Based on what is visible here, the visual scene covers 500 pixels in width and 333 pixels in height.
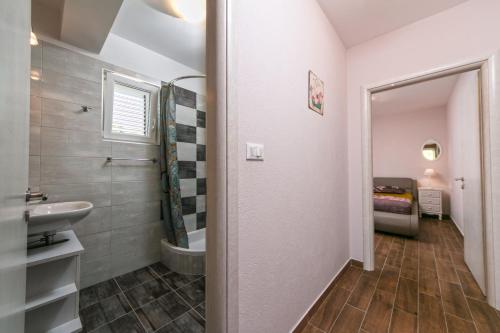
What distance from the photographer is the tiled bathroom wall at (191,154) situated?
251cm

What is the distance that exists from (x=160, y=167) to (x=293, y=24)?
6.56 ft

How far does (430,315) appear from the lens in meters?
1.41

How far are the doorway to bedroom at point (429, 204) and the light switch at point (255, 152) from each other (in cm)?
147

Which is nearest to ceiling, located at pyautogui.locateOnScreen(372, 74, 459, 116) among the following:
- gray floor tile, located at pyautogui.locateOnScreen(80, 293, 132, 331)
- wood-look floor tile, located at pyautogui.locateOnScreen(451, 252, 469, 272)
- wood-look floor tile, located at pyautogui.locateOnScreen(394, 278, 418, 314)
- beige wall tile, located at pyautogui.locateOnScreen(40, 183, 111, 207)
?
wood-look floor tile, located at pyautogui.locateOnScreen(451, 252, 469, 272)

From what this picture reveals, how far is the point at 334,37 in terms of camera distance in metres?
1.96

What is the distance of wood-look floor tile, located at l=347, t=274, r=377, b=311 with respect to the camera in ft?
5.05

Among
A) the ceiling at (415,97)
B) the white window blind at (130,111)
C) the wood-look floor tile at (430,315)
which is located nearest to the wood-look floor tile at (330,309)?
the wood-look floor tile at (430,315)

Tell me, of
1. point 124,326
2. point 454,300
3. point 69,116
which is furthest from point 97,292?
point 454,300

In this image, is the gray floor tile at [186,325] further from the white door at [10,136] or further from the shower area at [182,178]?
the white door at [10,136]

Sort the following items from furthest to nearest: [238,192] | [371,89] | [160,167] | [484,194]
Result: [160,167], [371,89], [484,194], [238,192]

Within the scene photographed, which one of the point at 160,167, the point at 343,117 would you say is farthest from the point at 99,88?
the point at 343,117

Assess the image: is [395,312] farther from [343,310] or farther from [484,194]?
[484,194]

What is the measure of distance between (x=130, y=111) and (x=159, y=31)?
928 mm

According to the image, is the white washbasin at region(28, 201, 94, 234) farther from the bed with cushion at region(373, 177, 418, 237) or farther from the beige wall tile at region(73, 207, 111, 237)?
the bed with cushion at region(373, 177, 418, 237)
